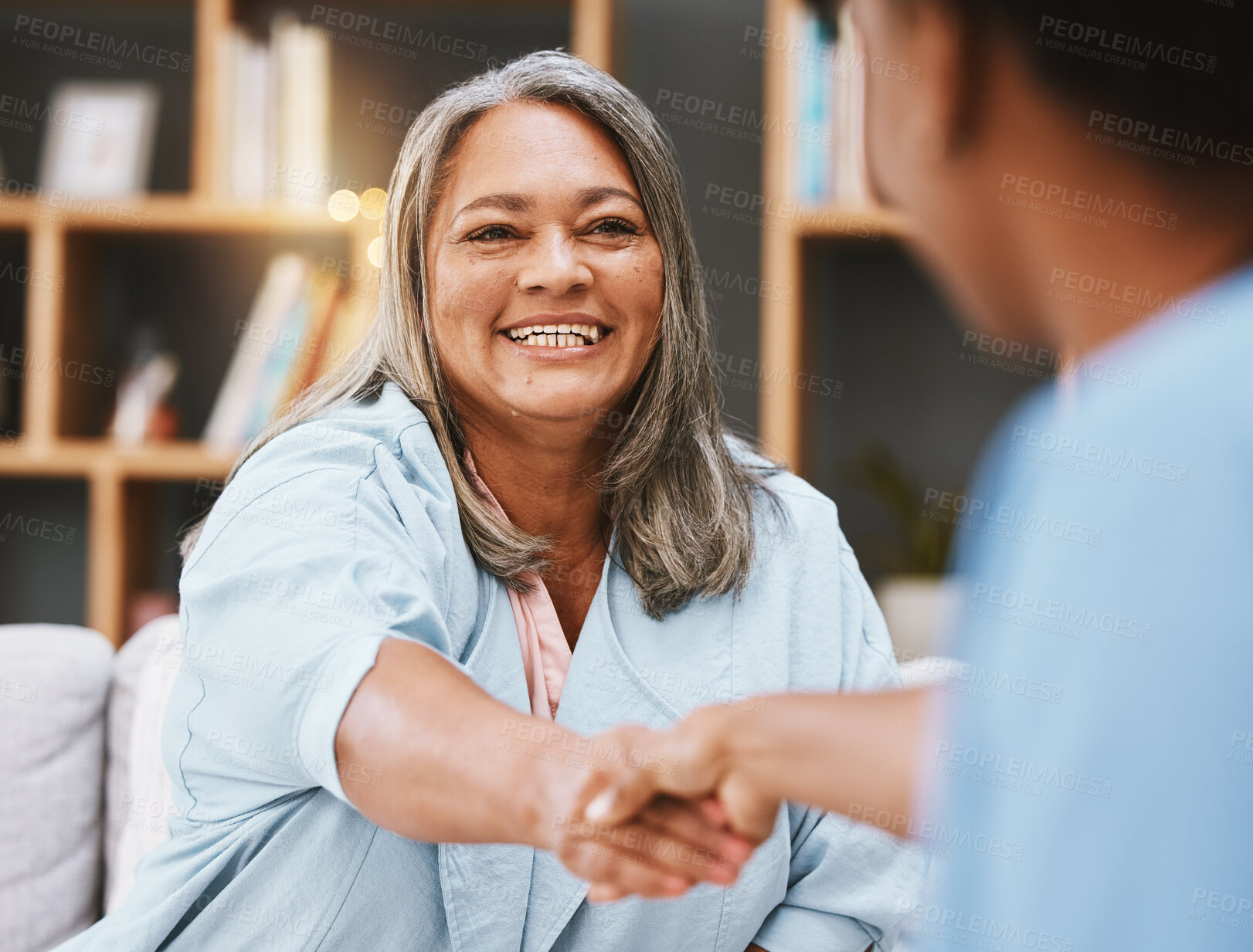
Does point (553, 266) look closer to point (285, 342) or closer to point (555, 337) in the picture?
point (555, 337)

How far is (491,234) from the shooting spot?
1.27 metres

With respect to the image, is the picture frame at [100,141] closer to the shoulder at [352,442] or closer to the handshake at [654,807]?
the shoulder at [352,442]

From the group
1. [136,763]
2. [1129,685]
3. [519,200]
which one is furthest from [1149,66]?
[136,763]

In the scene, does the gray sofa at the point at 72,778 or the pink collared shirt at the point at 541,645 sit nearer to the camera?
the pink collared shirt at the point at 541,645

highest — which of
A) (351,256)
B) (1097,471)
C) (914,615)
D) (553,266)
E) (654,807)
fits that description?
(351,256)

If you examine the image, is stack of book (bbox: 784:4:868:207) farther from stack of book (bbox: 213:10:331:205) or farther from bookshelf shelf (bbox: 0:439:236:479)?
bookshelf shelf (bbox: 0:439:236:479)

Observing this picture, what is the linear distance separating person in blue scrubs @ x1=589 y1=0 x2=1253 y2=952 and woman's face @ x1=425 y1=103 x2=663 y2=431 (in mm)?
756

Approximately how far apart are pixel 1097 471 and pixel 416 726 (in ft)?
1.61

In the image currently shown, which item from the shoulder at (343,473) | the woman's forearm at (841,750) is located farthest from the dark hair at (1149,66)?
the shoulder at (343,473)

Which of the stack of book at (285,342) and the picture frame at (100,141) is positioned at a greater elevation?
the picture frame at (100,141)

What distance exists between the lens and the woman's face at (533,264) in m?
1.26

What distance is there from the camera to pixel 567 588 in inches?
51.9

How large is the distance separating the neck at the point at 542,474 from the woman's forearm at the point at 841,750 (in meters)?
0.66

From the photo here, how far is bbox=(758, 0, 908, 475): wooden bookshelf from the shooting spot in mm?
2207
